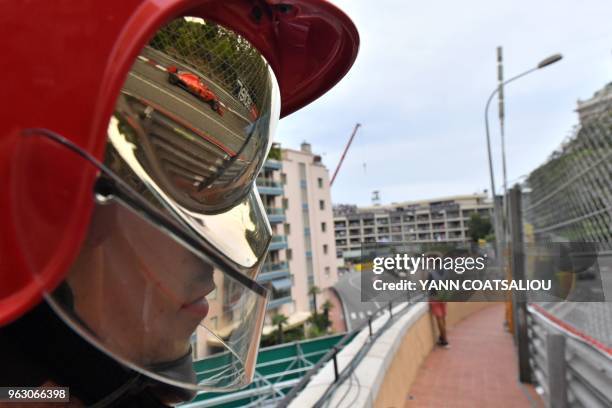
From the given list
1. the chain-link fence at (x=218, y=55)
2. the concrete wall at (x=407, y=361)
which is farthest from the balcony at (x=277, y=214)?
the chain-link fence at (x=218, y=55)

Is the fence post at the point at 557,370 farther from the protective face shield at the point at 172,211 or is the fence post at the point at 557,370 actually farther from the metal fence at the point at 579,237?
the protective face shield at the point at 172,211

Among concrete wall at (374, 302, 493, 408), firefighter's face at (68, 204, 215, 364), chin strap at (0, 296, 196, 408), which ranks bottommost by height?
concrete wall at (374, 302, 493, 408)

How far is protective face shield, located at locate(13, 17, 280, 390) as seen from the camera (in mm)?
696

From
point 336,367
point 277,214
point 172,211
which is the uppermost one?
point 277,214

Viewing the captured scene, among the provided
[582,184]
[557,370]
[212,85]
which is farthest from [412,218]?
[212,85]

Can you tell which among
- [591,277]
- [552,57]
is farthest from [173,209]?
[552,57]

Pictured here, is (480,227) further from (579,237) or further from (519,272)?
(579,237)

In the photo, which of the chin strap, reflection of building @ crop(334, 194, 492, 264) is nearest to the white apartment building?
the chin strap

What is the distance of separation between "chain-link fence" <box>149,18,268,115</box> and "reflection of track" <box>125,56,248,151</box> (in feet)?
0.18

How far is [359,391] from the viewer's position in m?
2.50

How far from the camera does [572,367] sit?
287 centimetres

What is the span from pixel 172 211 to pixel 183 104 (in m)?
0.23

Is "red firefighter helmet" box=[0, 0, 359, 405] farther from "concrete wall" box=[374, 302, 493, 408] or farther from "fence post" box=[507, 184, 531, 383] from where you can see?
"fence post" box=[507, 184, 531, 383]

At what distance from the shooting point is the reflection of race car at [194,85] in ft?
2.72
